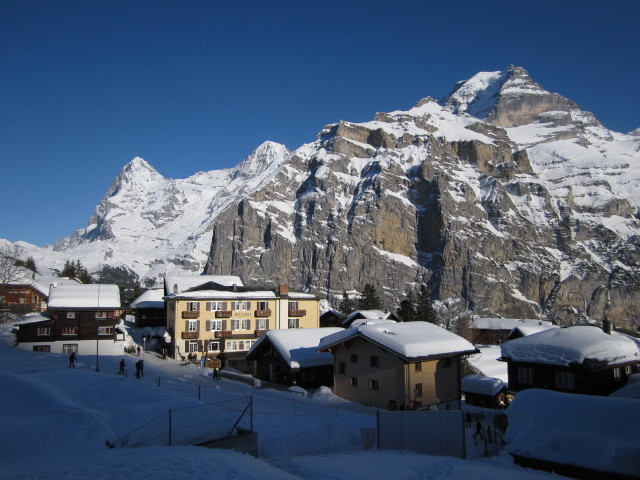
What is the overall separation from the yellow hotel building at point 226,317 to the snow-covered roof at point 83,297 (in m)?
6.53

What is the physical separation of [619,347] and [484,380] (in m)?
14.5

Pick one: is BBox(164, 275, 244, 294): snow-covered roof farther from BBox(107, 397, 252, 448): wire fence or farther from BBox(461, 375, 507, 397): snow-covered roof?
→ BBox(107, 397, 252, 448): wire fence

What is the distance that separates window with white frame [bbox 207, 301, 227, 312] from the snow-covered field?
32.6 meters

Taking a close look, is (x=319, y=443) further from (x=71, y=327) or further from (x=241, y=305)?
(x=71, y=327)

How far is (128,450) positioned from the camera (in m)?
13.4

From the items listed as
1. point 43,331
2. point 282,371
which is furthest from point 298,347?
point 43,331

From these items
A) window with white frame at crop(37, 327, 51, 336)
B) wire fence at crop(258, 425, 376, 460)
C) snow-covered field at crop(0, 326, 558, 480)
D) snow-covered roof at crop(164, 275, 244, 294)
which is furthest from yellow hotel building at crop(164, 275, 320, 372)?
wire fence at crop(258, 425, 376, 460)

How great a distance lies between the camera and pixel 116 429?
15828 millimetres

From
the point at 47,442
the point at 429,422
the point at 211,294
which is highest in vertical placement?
the point at 211,294

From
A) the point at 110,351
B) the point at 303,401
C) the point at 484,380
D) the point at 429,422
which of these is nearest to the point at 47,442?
the point at 429,422

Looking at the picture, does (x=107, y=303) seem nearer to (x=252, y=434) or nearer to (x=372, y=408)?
(x=372, y=408)

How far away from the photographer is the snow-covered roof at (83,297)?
54.7m

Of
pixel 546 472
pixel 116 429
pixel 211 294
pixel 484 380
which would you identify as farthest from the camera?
pixel 211 294

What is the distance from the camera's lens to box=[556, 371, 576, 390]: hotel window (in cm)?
3247
